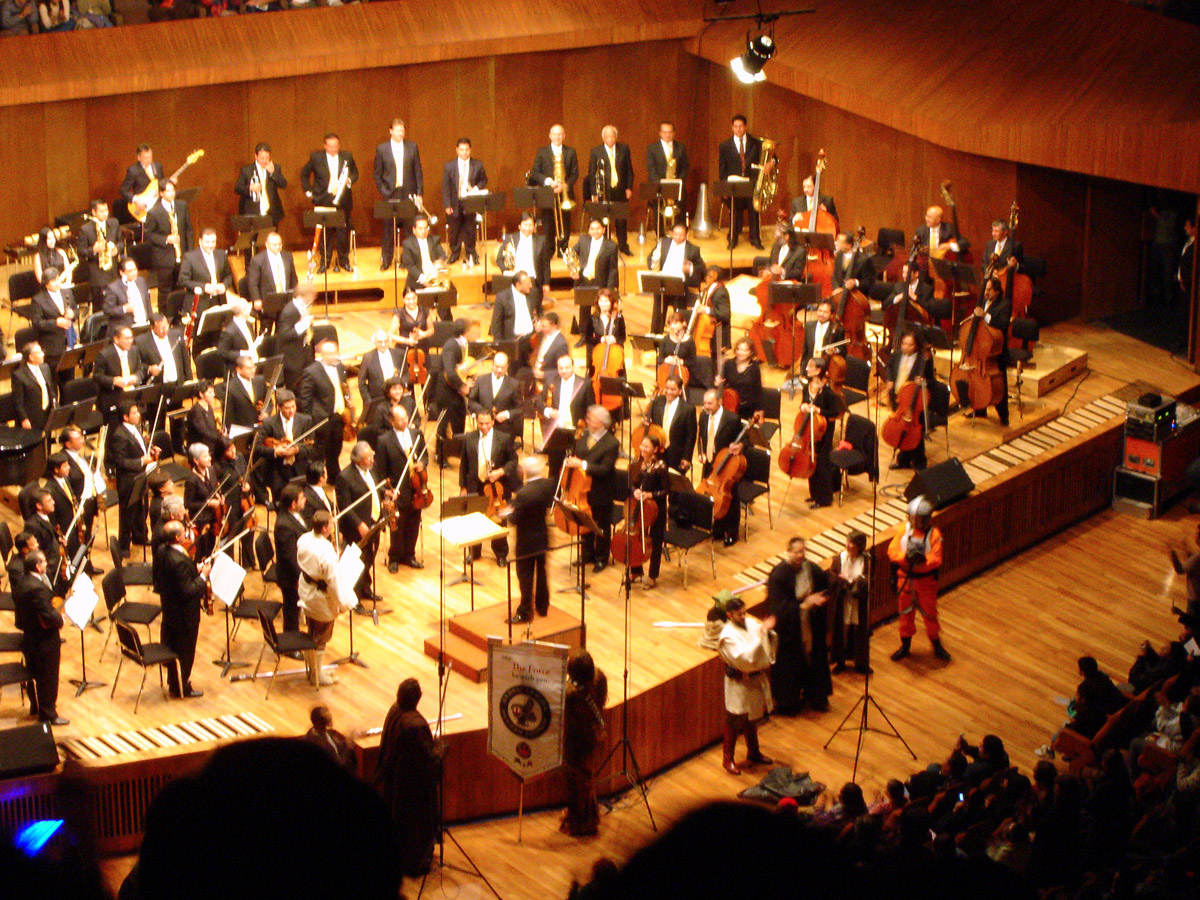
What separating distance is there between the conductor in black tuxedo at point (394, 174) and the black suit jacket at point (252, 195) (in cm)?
95

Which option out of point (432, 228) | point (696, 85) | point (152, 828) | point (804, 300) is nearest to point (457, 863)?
point (804, 300)

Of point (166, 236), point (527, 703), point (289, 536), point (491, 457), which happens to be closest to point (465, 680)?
point (527, 703)

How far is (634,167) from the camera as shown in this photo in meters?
17.9

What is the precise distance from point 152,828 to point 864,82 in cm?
1549

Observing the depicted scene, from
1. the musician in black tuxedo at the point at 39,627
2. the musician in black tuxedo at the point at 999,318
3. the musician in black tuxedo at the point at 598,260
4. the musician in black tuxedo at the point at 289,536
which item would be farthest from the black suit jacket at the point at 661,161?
the musician in black tuxedo at the point at 39,627

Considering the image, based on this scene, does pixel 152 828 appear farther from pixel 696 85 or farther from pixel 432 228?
pixel 696 85

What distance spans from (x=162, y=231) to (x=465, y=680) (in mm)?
6274

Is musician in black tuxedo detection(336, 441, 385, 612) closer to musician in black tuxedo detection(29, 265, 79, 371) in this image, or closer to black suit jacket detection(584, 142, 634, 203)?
musician in black tuxedo detection(29, 265, 79, 371)

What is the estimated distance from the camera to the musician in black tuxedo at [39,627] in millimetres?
8781

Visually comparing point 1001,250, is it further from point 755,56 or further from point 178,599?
point 178,599

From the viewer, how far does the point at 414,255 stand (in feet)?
46.0

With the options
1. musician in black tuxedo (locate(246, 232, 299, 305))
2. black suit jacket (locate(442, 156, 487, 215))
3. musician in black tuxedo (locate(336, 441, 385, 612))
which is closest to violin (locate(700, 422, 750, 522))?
musician in black tuxedo (locate(336, 441, 385, 612))

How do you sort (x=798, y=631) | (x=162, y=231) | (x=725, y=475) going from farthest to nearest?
(x=162, y=231)
(x=725, y=475)
(x=798, y=631)

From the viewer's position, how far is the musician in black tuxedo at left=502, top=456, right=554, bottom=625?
967cm
